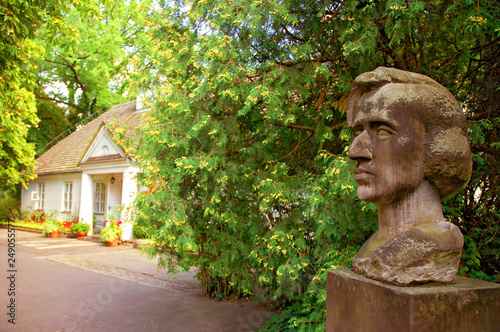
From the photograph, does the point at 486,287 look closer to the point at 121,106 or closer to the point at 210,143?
the point at 210,143

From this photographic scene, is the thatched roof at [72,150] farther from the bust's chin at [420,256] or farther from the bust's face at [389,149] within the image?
the bust's chin at [420,256]

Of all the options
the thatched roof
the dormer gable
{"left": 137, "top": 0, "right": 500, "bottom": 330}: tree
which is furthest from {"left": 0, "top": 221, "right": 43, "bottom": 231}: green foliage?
{"left": 137, "top": 0, "right": 500, "bottom": 330}: tree

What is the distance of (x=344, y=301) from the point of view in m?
3.01

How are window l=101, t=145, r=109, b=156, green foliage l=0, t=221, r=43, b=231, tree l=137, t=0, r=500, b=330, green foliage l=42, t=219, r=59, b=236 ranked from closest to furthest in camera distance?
tree l=137, t=0, r=500, b=330 → window l=101, t=145, r=109, b=156 → green foliage l=42, t=219, r=59, b=236 → green foliage l=0, t=221, r=43, b=231

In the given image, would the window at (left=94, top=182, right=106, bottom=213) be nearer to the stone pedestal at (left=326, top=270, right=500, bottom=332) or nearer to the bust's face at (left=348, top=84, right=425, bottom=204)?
the stone pedestal at (left=326, top=270, right=500, bottom=332)

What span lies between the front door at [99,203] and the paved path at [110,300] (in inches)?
250

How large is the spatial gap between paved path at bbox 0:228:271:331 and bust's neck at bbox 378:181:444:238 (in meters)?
3.87

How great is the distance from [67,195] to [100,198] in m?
3.12

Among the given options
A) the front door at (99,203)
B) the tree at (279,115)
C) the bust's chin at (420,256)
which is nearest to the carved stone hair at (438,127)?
the bust's chin at (420,256)

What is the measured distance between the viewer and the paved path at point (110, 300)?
599cm

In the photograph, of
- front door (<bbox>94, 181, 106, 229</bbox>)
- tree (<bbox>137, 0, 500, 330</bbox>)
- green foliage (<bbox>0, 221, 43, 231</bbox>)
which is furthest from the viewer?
green foliage (<bbox>0, 221, 43, 231</bbox>)

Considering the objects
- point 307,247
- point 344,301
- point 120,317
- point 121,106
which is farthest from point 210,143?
point 121,106

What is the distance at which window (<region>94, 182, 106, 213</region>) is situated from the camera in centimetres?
1822

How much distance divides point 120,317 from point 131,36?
23.9 meters
